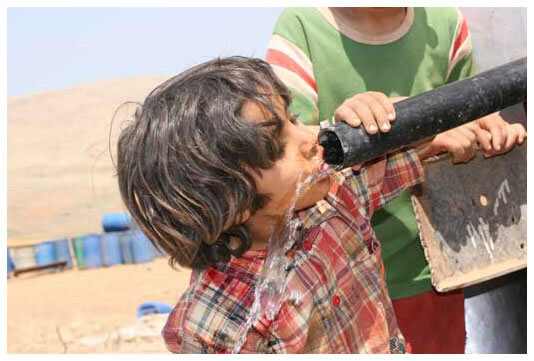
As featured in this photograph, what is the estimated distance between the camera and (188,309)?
157 centimetres

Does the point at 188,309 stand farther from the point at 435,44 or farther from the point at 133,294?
the point at 133,294

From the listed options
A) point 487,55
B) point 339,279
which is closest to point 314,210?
point 339,279

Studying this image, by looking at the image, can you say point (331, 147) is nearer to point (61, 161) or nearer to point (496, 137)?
point (496, 137)

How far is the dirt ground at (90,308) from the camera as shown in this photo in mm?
5045

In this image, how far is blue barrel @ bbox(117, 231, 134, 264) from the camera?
825 cm

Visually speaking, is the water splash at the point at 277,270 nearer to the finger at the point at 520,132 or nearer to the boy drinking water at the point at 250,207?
the boy drinking water at the point at 250,207

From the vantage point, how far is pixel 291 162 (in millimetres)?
1502

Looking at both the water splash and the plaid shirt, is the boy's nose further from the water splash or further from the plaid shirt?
the plaid shirt

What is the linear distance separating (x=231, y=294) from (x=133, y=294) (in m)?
5.61

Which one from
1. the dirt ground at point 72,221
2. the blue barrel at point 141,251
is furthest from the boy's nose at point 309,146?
the blue barrel at point 141,251

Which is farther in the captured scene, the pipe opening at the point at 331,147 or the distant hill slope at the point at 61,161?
the distant hill slope at the point at 61,161

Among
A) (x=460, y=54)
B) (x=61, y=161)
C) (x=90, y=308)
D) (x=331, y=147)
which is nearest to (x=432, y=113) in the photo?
(x=331, y=147)

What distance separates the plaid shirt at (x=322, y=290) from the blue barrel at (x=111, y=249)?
22.1 feet

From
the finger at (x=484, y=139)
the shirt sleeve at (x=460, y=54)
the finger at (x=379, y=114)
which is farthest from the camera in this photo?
the shirt sleeve at (x=460, y=54)
